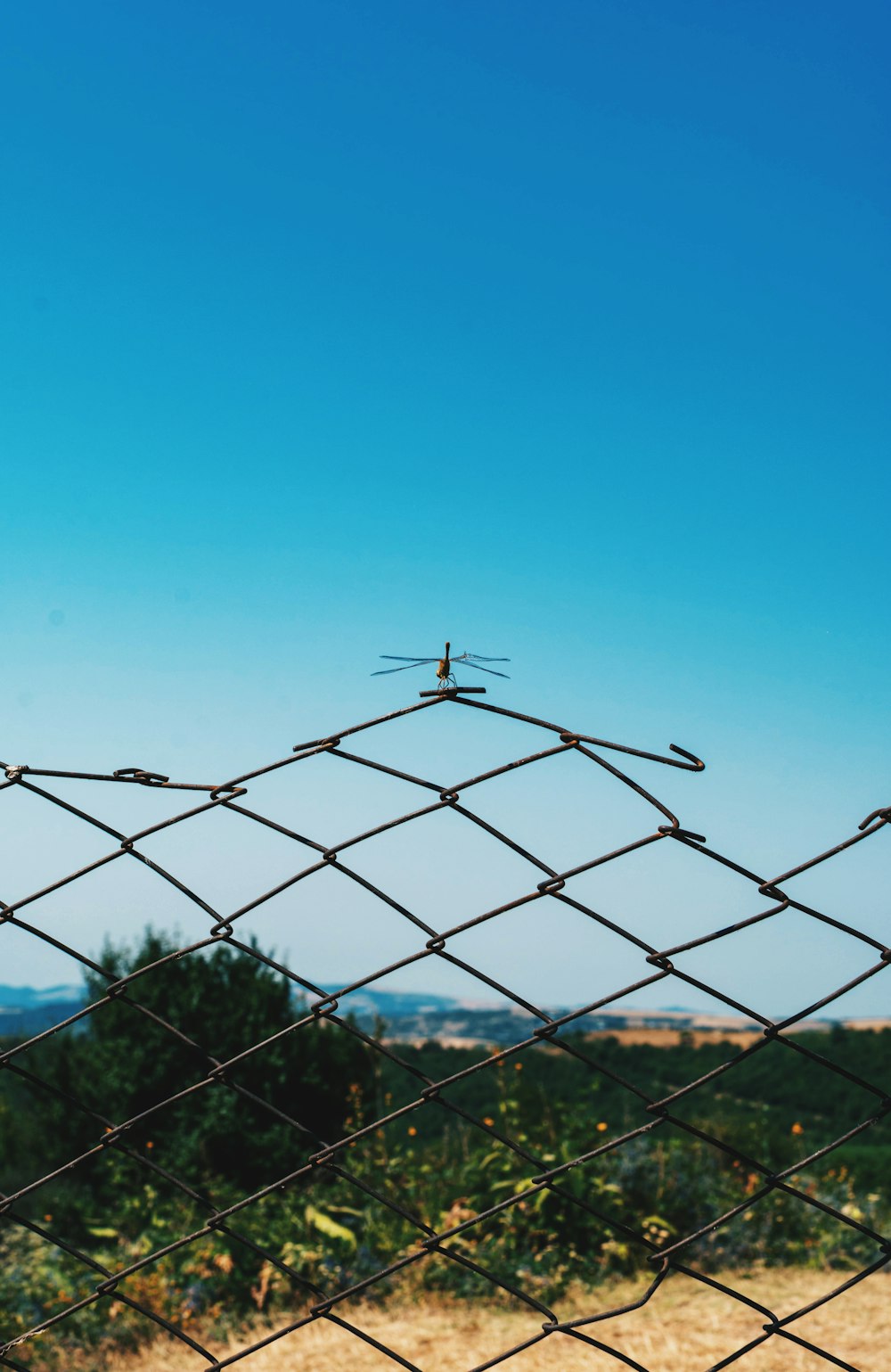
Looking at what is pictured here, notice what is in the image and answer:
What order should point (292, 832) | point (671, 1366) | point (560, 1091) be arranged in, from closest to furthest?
point (292, 832) → point (671, 1366) → point (560, 1091)

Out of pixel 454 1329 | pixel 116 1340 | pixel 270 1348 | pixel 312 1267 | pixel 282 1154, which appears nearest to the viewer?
pixel 270 1348

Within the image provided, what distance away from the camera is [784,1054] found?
7762 mm

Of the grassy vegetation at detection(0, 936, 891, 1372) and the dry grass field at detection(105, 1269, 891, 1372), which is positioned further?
the grassy vegetation at detection(0, 936, 891, 1372)

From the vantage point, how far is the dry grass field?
125 inches

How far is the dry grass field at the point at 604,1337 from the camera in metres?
3.18

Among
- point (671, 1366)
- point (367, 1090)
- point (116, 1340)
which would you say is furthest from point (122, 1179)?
point (671, 1366)

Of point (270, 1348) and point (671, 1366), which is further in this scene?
point (270, 1348)

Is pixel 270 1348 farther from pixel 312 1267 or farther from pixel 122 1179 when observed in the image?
pixel 122 1179

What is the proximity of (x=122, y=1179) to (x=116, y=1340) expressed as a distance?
98.9 inches

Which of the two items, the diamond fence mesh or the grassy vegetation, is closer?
the diamond fence mesh

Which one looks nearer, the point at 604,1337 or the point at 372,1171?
the point at 604,1337

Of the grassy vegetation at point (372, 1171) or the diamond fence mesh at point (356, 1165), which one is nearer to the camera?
the diamond fence mesh at point (356, 1165)

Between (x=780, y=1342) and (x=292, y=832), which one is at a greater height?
(x=292, y=832)

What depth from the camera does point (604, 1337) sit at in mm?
3479
